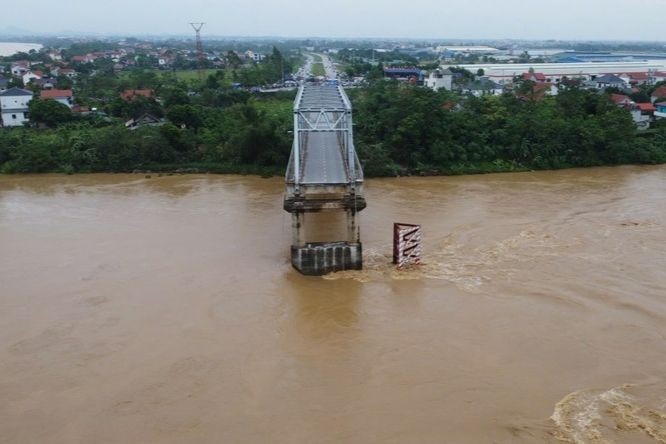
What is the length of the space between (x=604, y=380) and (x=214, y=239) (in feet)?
35.1

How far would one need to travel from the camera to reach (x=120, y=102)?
33625 millimetres

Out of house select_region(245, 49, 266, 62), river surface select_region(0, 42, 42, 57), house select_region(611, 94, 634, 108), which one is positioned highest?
river surface select_region(0, 42, 42, 57)

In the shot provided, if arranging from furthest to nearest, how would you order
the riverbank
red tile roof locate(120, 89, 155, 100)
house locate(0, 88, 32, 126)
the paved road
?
red tile roof locate(120, 89, 155, 100)
house locate(0, 88, 32, 126)
the riverbank
the paved road

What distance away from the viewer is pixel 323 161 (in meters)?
18.2

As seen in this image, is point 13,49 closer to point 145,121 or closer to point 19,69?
point 19,69

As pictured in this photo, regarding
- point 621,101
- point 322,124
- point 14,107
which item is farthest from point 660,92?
point 14,107

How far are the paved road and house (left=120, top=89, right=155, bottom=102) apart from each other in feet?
64.7

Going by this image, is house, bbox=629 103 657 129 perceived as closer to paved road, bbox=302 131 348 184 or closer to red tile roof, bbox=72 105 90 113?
paved road, bbox=302 131 348 184

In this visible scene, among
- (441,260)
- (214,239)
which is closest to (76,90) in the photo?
(214,239)

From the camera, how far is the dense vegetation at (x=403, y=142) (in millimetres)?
25781

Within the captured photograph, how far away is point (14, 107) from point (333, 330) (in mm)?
29235

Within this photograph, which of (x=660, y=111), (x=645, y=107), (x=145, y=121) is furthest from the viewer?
(x=645, y=107)

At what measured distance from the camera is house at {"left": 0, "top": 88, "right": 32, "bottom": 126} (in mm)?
32188

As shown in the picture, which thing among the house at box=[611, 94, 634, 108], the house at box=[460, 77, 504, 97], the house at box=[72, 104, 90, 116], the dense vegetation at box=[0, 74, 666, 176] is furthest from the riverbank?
the house at box=[460, 77, 504, 97]
